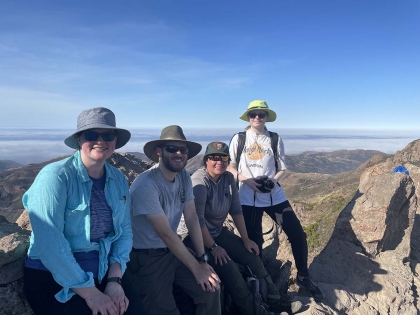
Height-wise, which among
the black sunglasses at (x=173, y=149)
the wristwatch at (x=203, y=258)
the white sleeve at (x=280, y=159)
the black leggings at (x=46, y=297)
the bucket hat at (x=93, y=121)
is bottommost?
the wristwatch at (x=203, y=258)

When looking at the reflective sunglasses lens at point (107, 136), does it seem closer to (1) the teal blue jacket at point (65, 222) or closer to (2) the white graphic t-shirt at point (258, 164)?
(1) the teal blue jacket at point (65, 222)

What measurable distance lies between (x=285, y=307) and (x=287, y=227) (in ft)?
5.84

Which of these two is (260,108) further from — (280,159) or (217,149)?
(217,149)

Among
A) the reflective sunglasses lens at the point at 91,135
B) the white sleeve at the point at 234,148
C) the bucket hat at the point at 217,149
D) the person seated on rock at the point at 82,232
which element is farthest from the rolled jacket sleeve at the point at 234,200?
the reflective sunglasses lens at the point at 91,135

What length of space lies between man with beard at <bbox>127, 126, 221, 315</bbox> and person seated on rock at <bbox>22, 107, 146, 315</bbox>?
58 cm

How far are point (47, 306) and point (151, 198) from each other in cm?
203

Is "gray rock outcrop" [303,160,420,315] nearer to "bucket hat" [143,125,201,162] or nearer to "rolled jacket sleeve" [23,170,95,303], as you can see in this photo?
"bucket hat" [143,125,201,162]

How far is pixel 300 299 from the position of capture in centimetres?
736

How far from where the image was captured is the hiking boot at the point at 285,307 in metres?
6.75

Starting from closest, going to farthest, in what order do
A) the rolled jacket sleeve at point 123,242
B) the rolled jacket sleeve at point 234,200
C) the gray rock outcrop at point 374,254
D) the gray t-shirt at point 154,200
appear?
the rolled jacket sleeve at point 123,242 → the gray t-shirt at point 154,200 → the rolled jacket sleeve at point 234,200 → the gray rock outcrop at point 374,254

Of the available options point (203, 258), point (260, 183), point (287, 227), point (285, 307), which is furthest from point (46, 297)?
point (287, 227)

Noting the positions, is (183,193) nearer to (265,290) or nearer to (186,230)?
(186,230)

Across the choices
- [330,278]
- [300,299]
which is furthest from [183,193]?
[330,278]

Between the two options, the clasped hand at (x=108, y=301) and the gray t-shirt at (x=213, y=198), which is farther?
the gray t-shirt at (x=213, y=198)
